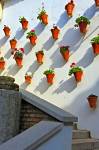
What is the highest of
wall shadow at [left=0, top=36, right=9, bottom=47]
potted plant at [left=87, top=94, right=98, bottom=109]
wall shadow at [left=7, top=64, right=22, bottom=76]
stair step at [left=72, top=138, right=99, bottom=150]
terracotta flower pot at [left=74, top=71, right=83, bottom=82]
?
wall shadow at [left=0, top=36, right=9, bottom=47]

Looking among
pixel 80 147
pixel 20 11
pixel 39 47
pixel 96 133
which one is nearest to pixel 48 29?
pixel 39 47

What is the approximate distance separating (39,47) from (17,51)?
2.15ft

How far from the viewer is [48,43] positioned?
841cm

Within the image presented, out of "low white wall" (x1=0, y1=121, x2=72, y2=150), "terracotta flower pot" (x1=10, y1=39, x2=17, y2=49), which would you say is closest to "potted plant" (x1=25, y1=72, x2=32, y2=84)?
"terracotta flower pot" (x1=10, y1=39, x2=17, y2=49)

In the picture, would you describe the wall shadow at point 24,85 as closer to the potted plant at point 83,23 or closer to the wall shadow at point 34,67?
the wall shadow at point 34,67

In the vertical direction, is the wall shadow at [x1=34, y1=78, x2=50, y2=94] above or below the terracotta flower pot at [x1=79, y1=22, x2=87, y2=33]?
below

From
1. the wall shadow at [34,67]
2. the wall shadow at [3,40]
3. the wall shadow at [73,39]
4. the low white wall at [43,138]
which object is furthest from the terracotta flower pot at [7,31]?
the low white wall at [43,138]

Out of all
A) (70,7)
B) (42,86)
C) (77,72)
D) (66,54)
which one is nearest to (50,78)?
(42,86)

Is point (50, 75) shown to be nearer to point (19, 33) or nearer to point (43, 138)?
point (19, 33)

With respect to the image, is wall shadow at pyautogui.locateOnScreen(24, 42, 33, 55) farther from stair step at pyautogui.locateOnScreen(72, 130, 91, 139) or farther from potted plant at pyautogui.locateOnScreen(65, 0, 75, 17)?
stair step at pyautogui.locateOnScreen(72, 130, 91, 139)

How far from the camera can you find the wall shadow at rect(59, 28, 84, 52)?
777cm

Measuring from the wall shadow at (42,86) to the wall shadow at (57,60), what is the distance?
16.4 inches

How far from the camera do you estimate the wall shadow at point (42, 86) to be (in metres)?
8.13

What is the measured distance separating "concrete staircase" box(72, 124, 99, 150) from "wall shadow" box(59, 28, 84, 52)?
1838 millimetres
